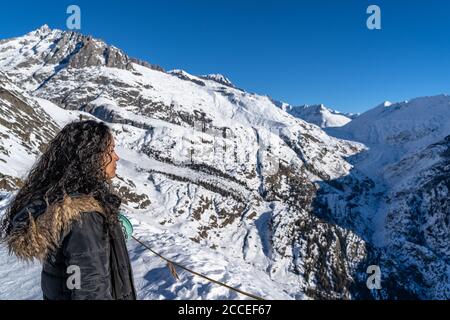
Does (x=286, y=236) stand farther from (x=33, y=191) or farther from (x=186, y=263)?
(x=33, y=191)

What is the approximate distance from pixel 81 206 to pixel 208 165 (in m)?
194

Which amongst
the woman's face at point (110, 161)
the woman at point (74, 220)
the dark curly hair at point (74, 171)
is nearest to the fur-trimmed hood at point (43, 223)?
the woman at point (74, 220)

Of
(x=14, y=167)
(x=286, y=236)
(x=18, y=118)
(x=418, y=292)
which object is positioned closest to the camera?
(x=14, y=167)

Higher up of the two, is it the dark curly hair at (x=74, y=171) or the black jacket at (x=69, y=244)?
the dark curly hair at (x=74, y=171)

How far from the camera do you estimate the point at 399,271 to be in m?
137

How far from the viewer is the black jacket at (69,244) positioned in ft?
11.4

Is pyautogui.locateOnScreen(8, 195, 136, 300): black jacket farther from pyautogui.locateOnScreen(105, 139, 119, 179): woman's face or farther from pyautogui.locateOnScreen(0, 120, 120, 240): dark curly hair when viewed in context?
pyautogui.locateOnScreen(105, 139, 119, 179): woman's face

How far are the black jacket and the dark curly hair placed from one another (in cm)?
15

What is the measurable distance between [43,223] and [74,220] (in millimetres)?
310

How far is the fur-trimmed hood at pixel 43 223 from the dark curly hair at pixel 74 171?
14 cm

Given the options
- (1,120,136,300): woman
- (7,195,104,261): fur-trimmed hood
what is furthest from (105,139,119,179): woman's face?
(7,195,104,261): fur-trimmed hood

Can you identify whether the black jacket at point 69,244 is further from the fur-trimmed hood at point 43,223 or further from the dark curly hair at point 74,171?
the dark curly hair at point 74,171

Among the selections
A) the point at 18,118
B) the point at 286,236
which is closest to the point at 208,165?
the point at 286,236

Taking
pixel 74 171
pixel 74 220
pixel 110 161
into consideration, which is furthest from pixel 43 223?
pixel 110 161
